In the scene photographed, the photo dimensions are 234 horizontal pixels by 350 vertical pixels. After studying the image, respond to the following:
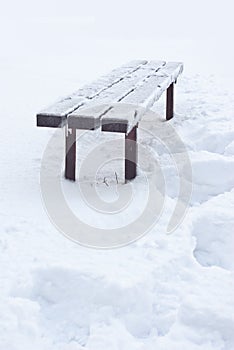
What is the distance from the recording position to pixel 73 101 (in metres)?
3.58

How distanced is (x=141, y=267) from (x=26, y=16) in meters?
18.7

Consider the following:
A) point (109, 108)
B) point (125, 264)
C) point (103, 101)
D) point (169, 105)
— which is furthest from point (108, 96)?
point (169, 105)

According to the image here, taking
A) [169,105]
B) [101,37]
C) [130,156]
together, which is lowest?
[101,37]

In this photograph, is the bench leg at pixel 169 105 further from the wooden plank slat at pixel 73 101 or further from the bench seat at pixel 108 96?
the wooden plank slat at pixel 73 101

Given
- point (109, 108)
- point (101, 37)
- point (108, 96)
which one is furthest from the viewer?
point (101, 37)

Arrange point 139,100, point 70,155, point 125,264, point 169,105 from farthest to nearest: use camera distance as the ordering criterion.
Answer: point 169,105 < point 139,100 < point 70,155 < point 125,264

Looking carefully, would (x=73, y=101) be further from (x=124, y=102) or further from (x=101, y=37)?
(x=101, y=37)

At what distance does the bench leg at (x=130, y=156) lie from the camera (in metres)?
3.55

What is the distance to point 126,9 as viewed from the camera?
71.9ft

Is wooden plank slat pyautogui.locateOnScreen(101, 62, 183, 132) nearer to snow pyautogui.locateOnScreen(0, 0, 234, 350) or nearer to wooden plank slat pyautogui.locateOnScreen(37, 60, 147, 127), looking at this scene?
wooden plank slat pyautogui.locateOnScreen(37, 60, 147, 127)

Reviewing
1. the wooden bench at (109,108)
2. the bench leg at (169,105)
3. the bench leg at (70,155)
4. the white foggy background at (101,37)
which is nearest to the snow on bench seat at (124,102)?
the wooden bench at (109,108)

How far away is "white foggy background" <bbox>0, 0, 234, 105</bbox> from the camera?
9258 millimetres

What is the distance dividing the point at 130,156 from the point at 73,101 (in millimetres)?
500

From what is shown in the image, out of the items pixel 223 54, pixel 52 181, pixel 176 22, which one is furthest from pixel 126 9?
pixel 52 181
